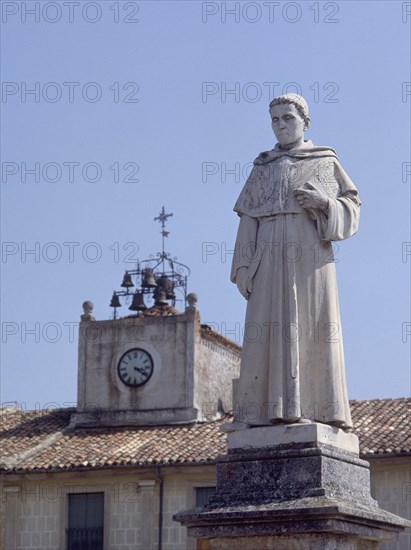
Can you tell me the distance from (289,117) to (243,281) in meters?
1.26

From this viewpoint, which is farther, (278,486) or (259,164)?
(259,164)

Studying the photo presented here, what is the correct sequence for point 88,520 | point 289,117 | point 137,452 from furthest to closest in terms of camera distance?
point 137,452 < point 88,520 < point 289,117

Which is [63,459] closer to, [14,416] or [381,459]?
[14,416]

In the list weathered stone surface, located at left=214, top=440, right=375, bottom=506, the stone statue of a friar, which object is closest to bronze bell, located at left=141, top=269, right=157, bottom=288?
the stone statue of a friar

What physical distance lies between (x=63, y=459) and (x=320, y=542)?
86.0ft

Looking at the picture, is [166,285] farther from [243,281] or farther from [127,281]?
[243,281]

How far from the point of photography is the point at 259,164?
10500 mm

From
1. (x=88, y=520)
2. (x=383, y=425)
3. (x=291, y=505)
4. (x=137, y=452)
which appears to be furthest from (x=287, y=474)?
(x=88, y=520)

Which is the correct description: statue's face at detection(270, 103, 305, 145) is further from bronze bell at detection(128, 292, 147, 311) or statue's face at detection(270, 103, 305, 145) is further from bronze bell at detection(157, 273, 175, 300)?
bronze bell at detection(157, 273, 175, 300)

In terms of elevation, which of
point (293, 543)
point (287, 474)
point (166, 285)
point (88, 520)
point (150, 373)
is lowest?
point (293, 543)


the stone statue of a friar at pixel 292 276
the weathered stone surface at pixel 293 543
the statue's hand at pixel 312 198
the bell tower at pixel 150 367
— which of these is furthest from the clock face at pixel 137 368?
the weathered stone surface at pixel 293 543

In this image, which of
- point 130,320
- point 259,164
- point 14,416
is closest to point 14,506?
point 14,416

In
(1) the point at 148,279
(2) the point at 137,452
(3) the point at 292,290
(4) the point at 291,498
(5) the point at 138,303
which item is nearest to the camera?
(4) the point at 291,498

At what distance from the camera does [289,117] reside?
10.4 metres
